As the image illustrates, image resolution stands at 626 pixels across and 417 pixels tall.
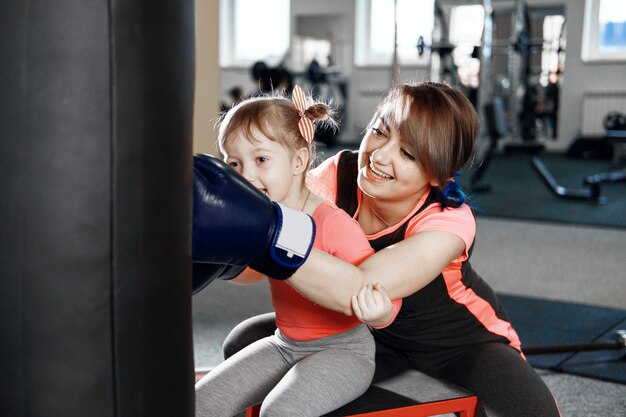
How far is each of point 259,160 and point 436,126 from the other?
307 mm

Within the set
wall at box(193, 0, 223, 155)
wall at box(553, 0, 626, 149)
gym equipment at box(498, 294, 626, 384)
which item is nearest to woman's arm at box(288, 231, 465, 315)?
gym equipment at box(498, 294, 626, 384)

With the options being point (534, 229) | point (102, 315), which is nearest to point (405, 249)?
point (102, 315)

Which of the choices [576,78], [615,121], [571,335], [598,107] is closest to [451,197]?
[571,335]

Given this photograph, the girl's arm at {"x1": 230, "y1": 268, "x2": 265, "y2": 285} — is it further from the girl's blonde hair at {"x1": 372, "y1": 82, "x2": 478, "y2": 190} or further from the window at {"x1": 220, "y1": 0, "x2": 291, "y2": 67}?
the window at {"x1": 220, "y1": 0, "x2": 291, "y2": 67}

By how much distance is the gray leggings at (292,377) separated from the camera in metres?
1.04

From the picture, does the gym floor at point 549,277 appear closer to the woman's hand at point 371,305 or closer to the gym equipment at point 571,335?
the gym equipment at point 571,335

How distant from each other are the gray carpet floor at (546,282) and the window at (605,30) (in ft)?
17.5

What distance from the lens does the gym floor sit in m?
1.92

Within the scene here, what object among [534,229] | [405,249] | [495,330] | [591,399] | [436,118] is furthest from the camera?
[534,229]

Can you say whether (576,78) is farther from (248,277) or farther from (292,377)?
(292,377)

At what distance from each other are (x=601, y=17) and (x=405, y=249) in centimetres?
895

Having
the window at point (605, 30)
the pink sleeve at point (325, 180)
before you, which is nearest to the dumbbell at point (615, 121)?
the window at point (605, 30)

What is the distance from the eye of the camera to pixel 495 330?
132 cm

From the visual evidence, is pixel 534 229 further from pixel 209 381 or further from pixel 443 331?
pixel 209 381
